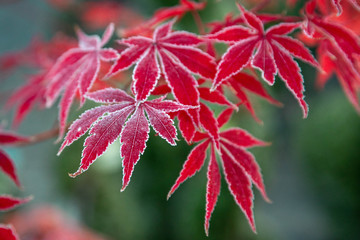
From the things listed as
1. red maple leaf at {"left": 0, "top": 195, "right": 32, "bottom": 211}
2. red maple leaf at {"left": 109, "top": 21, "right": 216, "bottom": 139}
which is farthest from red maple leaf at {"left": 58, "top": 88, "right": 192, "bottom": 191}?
red maple leaf at {"left": 0, "top": 195, "right": 32, "bottom": 211}

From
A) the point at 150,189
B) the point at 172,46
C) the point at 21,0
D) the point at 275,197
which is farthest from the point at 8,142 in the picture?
the point at 21,0

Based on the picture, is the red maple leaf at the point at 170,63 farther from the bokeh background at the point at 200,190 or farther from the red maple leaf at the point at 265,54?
the bokeh background at the point at 200,190

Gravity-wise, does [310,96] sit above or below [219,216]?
below

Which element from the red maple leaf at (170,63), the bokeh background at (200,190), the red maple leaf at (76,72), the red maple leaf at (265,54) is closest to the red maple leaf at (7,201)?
the red maple leaf at (76,72)

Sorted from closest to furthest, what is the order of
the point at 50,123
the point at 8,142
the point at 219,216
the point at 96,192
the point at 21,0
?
the point at 8,142 < the point at 219,216 < the point at 96,192 < the point at 50,123 < the point at 21,0

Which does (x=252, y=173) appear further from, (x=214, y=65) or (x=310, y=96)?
(x=310, y=96)

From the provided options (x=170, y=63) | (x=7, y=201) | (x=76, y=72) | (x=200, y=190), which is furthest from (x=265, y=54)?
(x=200, y=190)
